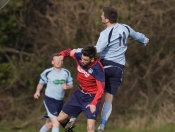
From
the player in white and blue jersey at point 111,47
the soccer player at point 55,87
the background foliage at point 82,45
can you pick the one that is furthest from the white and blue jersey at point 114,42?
the background foliage at point 82,45

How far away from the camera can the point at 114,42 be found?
9.76m

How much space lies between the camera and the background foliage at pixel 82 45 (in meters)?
16.5

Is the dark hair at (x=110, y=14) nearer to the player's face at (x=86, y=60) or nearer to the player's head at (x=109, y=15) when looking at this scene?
the player's head at (x=109, y=15)

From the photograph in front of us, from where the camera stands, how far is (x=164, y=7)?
650 inches

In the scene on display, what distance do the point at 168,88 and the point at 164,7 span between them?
219 centimetres

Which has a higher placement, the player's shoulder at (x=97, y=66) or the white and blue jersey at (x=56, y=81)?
the player's shoulder at (x=97, y=66)

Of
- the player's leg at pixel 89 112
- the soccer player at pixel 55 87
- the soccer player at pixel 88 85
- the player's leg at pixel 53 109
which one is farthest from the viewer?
the soccer player at pixel 55 87

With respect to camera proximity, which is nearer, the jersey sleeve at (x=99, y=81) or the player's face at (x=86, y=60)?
the player's face at (x=86, y=60)

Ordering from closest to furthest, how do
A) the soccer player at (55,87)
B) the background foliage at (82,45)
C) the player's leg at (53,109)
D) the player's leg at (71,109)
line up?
the player's leg at (71,109)
the player's leg at (53,109)
the soccer player at (55,87)
the background foliage at (82,45)

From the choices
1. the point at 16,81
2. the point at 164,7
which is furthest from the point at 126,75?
the point at 16,81

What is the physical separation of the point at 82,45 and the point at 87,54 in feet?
25.0

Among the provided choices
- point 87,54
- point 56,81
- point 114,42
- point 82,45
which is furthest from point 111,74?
point 82,45

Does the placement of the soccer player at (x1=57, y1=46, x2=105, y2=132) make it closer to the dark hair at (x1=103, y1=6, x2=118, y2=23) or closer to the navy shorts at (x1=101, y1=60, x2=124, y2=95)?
the navy shorts at (x1=101, y1=60, x2=124, y2=95)

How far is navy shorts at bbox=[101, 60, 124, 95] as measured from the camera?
9914 mm
